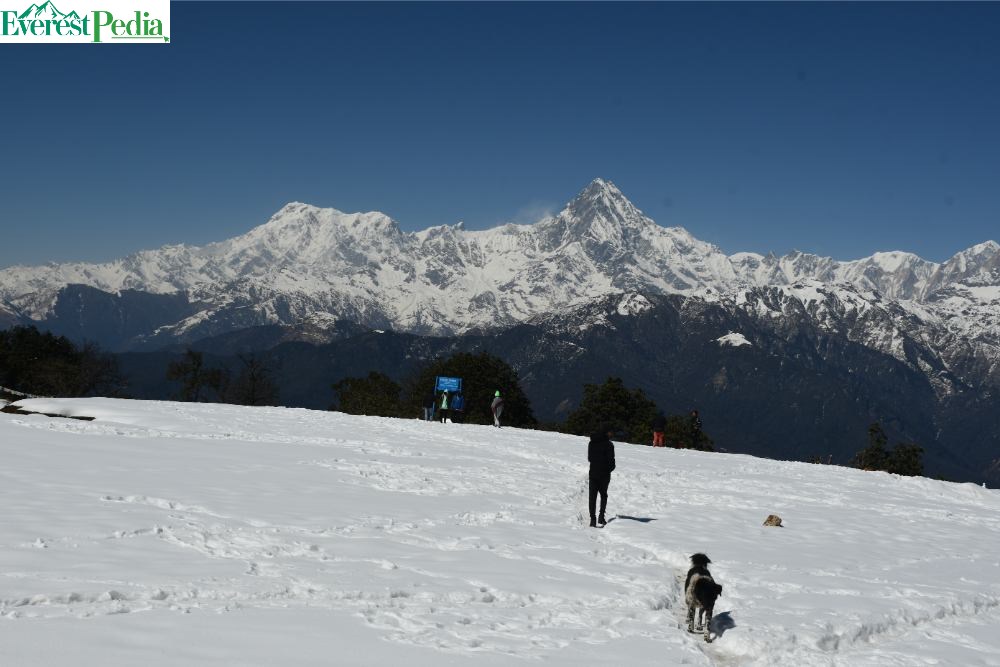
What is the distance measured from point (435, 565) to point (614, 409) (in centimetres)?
11210

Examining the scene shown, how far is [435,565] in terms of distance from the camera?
1596 centimetres

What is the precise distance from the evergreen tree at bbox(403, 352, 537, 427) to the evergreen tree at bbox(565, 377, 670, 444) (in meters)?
9.93

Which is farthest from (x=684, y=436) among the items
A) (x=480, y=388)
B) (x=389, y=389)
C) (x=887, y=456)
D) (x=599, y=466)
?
(x=599, y=466)

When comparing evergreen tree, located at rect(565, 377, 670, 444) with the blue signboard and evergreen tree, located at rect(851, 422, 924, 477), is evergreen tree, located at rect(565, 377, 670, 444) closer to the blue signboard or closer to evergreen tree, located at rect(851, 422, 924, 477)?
evergreen tree, located at rect(851, 422, 924, 477)

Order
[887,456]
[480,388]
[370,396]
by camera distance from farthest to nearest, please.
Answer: [887,456] < [370,396] < [480,388]

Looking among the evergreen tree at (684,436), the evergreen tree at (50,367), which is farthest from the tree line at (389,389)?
the evergreen tree at (50,367)

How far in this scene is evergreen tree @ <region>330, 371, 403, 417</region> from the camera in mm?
117875

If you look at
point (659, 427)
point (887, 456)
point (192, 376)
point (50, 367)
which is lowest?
point (887, 456)

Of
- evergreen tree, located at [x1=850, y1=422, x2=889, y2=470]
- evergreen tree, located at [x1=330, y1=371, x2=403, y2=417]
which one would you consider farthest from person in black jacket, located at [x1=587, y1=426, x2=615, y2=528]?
evergreen tree, located at [x1=850, y1=422, x2=889, y2=470]

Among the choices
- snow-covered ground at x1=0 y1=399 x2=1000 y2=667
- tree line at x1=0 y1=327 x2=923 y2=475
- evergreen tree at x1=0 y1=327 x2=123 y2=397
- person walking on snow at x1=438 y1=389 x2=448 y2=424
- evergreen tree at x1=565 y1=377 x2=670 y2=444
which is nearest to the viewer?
snow-covered ground at x1=0 y1=399 x2=1000 y2=667

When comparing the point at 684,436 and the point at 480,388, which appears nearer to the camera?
the point at 480,388

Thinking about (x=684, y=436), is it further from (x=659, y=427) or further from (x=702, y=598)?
(x=702, y=598)

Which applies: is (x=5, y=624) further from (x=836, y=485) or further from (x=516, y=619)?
(x=836, y=485)

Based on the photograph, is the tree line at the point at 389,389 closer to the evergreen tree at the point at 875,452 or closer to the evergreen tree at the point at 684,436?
the evergreen tree at the point at 684,436
